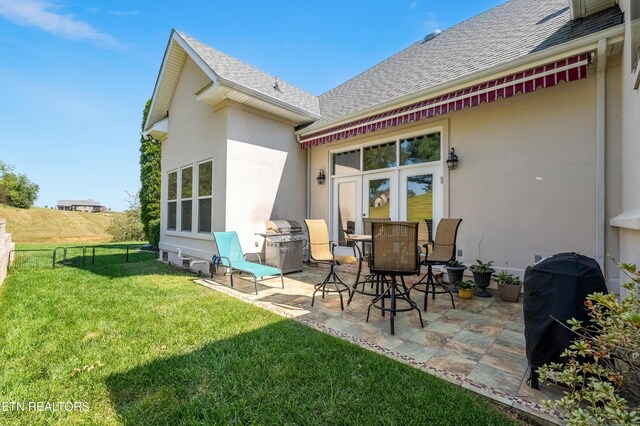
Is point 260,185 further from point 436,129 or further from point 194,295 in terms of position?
point 436,129

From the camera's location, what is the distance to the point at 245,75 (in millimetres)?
8867

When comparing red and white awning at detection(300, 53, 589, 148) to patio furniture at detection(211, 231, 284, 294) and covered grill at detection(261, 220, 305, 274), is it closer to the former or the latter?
covered grill at detection(261, 220, 305, 274)

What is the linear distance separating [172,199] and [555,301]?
1145cm

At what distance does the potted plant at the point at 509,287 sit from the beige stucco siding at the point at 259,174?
6.18 metres

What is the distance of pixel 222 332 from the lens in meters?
3.92

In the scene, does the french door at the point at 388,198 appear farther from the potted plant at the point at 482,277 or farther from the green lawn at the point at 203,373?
the green lawn at the point at 203,373

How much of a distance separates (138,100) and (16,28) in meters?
5.39

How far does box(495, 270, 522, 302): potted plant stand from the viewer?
209 inches

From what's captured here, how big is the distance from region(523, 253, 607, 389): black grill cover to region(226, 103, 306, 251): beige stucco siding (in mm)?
6874

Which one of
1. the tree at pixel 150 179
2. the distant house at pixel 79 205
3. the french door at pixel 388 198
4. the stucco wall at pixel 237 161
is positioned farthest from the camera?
the distant house at pixel 79 205

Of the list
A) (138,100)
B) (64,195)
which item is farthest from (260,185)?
(64,195)

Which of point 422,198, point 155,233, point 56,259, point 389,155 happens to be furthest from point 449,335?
point 155,233

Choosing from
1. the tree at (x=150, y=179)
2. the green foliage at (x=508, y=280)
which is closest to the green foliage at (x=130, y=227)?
the tree at (x=150, y=179)

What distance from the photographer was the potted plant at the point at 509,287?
5309mm
